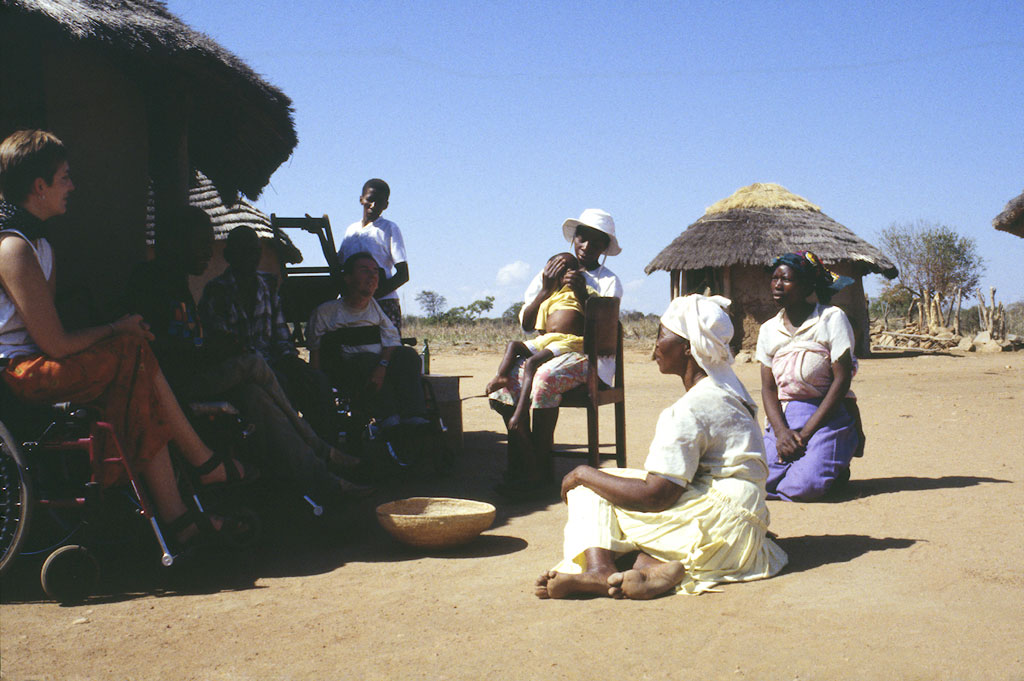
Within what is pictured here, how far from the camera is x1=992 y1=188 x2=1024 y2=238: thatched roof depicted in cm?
907

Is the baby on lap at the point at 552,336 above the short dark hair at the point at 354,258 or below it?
below

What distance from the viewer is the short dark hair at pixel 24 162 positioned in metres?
3.49

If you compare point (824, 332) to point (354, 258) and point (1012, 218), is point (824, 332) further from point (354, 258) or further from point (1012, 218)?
point (1012, 218)

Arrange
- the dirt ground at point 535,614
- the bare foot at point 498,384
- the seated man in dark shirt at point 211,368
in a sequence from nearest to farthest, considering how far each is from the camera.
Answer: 1. the dirt ground at point 535,614
2. the seated man in dark shirt at point 211,368
3. the bare foot at point 498,384

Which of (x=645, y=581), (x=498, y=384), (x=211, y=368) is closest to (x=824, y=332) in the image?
(x=498, y=384)

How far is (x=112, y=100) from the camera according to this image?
18.0ft

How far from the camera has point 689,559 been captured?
11.4 feet

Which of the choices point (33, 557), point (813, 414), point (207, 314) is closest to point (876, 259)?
point (813, 414)

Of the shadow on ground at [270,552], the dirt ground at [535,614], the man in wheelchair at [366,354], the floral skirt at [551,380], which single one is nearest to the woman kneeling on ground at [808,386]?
the dirt ground at [535,614]

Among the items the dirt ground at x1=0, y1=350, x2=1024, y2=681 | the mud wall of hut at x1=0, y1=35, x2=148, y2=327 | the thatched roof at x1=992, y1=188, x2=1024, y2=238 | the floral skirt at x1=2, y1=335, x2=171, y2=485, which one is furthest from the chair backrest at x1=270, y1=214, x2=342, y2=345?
the thatched roof at x1=992, y1=188, x2=1024, y2=238

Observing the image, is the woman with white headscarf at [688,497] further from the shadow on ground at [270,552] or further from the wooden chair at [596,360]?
the wooden chair at [596,360]

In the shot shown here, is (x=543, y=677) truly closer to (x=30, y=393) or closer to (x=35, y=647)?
(x=35, y=647)

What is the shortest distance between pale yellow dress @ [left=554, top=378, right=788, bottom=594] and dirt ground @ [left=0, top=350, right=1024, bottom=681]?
14cm

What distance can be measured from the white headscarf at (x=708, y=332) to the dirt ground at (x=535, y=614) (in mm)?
857
